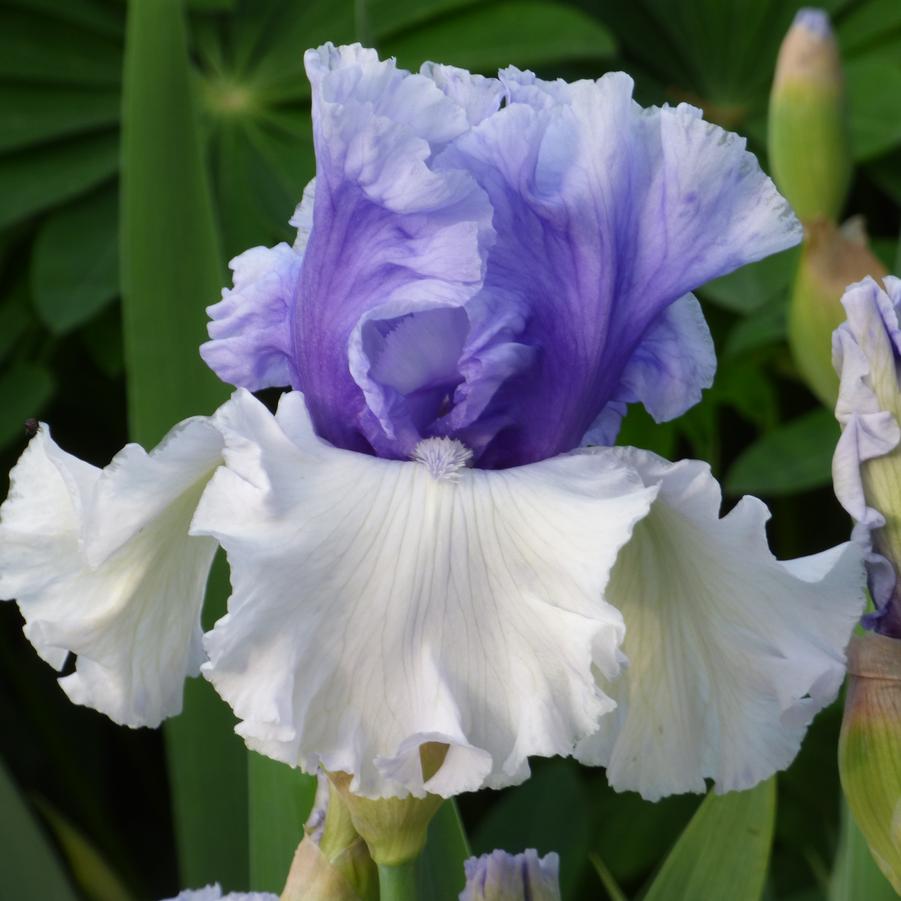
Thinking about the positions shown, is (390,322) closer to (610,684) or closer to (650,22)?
(610,684)

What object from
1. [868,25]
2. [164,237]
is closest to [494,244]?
[164,237]

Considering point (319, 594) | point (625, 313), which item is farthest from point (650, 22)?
point (319, 594)

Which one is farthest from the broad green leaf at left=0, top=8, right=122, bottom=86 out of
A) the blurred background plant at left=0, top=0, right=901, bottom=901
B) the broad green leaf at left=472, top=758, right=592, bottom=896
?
the broad green leaf at left=472, top=758, right=592, bottom=896

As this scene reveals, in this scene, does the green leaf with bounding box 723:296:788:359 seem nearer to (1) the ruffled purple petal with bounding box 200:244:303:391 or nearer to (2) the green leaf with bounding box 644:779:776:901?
(2) the green leaf with bounding box 644:779:776:901

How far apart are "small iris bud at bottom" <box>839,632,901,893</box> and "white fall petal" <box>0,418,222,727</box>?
21 cm

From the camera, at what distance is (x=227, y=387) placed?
2.43 ft

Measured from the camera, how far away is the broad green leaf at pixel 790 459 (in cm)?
97

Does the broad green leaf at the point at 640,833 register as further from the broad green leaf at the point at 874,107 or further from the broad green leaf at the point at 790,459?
the broad green leaf at the point at 874,107

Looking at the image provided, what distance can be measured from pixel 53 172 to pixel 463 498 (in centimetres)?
78

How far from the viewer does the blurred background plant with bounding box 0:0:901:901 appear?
0.96m

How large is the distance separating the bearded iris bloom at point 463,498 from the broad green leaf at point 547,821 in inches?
25.4

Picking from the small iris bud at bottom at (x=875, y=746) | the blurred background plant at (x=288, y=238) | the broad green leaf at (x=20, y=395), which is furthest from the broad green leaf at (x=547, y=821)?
the small iris bud at bottom at (x=875, y=746)

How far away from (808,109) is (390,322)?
1.62 ft

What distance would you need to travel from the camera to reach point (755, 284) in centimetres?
98
